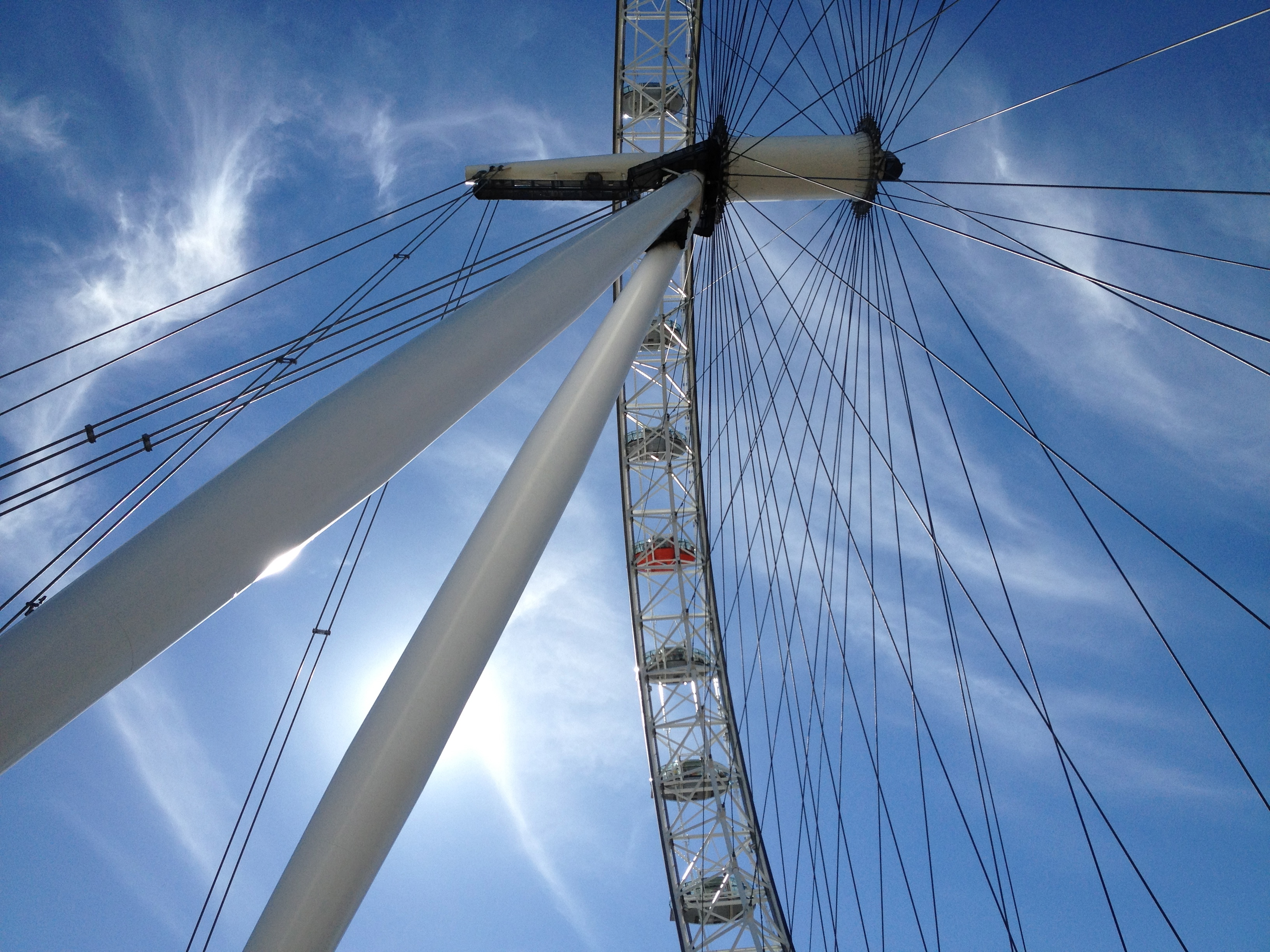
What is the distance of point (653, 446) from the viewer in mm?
23109

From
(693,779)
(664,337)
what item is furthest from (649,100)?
(693,779)

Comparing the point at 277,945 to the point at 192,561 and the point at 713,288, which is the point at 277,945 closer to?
the point at 192,561

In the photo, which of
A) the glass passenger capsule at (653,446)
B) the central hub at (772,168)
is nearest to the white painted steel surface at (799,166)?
the central hub at (772,168)

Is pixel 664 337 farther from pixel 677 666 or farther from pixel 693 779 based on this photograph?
pixel 693 779

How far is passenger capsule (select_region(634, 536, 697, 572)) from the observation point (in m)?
22.6

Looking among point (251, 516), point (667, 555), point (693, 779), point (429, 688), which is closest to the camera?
point (251, 516)

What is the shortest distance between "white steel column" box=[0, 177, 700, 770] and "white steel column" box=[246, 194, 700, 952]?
1.21m

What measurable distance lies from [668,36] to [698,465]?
35.7 ft

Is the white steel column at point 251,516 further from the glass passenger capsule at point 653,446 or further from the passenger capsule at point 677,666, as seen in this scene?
the passenger capsule at point 677,666

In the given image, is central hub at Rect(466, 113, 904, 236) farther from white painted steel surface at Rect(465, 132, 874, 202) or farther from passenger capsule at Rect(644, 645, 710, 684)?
passenger capsule at Rect(644, 645, 710, 684)

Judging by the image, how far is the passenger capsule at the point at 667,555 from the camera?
22.6 m

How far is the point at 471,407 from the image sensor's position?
5.41 metres

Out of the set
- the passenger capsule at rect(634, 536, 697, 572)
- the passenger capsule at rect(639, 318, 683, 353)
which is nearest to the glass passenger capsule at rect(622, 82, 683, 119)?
the passenger capsule at rect(639, 318, 683, 353)

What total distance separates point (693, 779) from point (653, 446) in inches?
363
